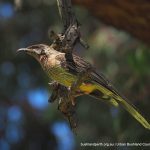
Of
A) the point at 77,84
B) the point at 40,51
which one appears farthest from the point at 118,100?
the point at 40,51

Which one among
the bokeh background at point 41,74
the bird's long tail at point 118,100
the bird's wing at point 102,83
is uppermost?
the bird's wing at point 102,83

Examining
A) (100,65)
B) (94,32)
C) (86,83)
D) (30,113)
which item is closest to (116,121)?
(100,65)

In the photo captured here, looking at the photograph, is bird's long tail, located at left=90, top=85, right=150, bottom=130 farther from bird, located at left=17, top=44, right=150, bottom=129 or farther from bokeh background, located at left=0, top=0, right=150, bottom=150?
bokeh background, located at left=0, top=0, right=150, bottom=150

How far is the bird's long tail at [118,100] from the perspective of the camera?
12.0 ft

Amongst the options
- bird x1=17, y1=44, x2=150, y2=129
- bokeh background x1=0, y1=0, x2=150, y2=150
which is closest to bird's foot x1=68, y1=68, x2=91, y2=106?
bird x1=17, y1=44, x2=150, y2=129

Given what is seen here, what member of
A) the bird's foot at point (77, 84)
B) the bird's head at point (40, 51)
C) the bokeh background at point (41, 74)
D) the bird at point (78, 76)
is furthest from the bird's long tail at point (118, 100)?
the bokeh background at point (41, 74)

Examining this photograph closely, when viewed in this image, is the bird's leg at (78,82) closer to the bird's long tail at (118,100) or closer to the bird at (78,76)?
the bird at (78,76)

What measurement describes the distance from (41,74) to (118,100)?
699 cm

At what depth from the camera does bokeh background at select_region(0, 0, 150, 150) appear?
9.16 metres

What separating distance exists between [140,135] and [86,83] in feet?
8.70

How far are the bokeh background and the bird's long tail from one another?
3949mm

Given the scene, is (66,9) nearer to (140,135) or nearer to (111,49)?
(140,135)

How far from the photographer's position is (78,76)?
3.63 m

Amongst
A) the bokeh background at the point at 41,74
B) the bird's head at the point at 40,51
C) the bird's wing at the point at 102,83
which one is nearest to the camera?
the bird's wing at the point at 102,83
